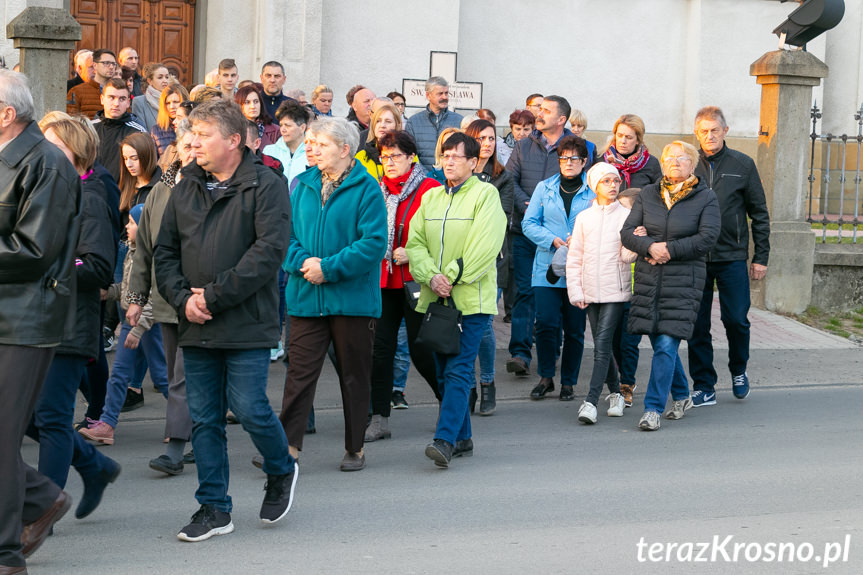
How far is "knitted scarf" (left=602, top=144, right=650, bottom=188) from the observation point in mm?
10078

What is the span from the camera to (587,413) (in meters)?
8.65

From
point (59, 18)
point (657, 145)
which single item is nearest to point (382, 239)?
point (59, 18)

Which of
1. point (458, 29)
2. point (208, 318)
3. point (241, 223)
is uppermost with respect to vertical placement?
point (458, 29)

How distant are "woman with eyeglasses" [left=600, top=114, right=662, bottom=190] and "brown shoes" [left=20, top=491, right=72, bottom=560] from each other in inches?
229

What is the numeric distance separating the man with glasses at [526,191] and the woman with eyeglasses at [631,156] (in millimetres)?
571

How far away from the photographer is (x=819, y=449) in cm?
797

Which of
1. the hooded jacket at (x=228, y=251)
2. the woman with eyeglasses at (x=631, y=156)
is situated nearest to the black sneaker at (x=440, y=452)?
the hooded jacket at (x=228, y=251)

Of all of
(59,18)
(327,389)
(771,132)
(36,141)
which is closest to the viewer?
(36,141)

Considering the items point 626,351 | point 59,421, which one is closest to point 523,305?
point 626,351

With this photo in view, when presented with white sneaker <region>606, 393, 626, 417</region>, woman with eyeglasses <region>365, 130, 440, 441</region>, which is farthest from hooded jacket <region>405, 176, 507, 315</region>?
white sneaker <region>606, 393, 626, 417</region>

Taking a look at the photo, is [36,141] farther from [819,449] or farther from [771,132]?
[771,132]

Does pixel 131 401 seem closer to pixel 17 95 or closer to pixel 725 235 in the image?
pixel 17 95

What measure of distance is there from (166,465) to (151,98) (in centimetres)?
622

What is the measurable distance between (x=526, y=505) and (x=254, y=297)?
1.87 metres
